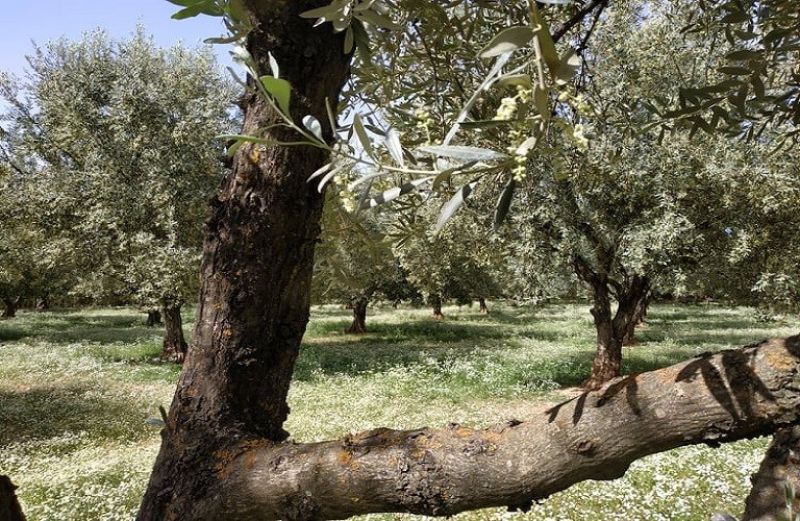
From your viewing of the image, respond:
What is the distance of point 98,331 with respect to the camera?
78.1ft

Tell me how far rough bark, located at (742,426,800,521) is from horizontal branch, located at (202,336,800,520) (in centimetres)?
5

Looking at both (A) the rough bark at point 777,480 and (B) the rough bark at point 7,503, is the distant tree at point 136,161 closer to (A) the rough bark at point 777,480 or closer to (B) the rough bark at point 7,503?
(B) the rough bark at point 7,503

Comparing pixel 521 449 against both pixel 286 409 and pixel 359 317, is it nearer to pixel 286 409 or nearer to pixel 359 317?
pixel 286 409

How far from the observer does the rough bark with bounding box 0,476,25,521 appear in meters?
1.66

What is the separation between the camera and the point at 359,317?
24.2 m

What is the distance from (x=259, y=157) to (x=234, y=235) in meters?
0.23

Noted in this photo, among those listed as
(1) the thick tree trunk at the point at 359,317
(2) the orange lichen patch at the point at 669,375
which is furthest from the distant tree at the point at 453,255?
(1) the thick tree trunk at the point at 359,317

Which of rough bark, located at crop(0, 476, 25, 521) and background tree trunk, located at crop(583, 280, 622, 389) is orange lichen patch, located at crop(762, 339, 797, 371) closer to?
rough bark, located at crop(0, 476, 25, 521)

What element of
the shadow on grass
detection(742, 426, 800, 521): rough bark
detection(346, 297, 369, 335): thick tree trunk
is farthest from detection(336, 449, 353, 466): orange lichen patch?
detection(346, 297, 369, 335): thick tree trunk

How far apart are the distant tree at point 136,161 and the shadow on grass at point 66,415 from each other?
3.19 m

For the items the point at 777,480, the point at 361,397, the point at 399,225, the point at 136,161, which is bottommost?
the point at 361,397

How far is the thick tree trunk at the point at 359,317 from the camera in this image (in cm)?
2364

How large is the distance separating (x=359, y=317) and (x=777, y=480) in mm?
23453

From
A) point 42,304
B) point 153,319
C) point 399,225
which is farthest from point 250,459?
point 42,304
